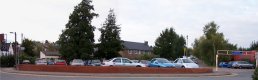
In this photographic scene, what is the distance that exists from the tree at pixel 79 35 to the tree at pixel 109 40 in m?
8.16

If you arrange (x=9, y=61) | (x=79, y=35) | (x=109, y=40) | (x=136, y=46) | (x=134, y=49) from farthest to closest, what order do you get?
(x=136, y=46) < (x=134, y=49) < (x=109, y=40) < (x=79, y=35) < (x=9, y=61)

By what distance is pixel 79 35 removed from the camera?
2950 inches

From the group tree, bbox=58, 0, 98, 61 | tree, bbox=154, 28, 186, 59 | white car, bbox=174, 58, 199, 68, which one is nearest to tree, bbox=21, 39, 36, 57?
tree, bbox=154, 28, 186, 59

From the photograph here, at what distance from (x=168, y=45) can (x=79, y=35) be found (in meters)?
39.1

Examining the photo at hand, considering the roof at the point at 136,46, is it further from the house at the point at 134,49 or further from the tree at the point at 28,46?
the tree at the point at 28,46

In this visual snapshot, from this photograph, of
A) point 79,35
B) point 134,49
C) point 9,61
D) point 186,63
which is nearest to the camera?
point 186,63

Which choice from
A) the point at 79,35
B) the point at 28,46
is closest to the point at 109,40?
the point at 79,35

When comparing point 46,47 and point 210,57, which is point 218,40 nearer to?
point 210,57

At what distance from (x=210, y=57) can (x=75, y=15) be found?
30.7 m

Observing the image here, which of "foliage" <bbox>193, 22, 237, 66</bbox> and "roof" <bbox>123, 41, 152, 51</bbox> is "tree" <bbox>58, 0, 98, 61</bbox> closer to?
"foliage" <bbox>193, 22, 237, 66</bbox>

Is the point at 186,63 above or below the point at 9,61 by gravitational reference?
below

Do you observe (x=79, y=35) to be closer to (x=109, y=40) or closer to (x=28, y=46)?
(x=109, y=40)

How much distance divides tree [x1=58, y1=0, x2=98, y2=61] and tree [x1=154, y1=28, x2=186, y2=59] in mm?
35466

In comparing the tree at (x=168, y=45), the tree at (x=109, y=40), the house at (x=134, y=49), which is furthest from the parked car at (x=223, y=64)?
the house at (x=134, y=49)
